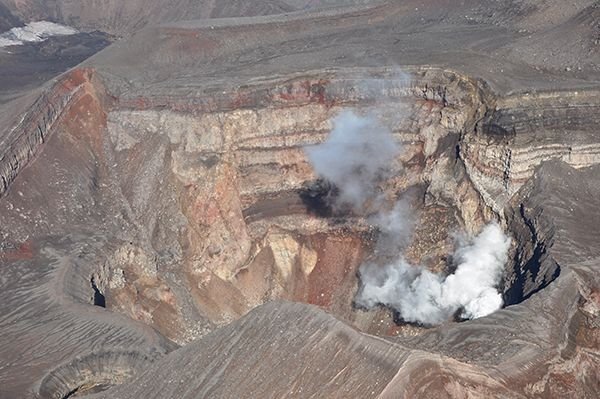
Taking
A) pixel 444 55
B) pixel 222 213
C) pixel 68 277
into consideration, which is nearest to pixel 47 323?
pixel 68 277

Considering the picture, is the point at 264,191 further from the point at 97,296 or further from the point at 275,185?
the point at 97,296

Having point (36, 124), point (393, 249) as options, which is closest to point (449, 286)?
point (393, 249)

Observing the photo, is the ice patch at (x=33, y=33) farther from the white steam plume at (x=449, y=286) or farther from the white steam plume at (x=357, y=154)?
the white steam plume at (x=449, y=286)

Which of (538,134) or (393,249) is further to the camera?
(393,249)

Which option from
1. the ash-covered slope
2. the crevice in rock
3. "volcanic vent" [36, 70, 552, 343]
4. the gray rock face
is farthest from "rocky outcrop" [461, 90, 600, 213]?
the ash-covered slope

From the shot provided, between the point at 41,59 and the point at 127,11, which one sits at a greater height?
the point at 127,11

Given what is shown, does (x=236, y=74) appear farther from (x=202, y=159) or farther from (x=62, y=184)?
(x=62, y=184)
